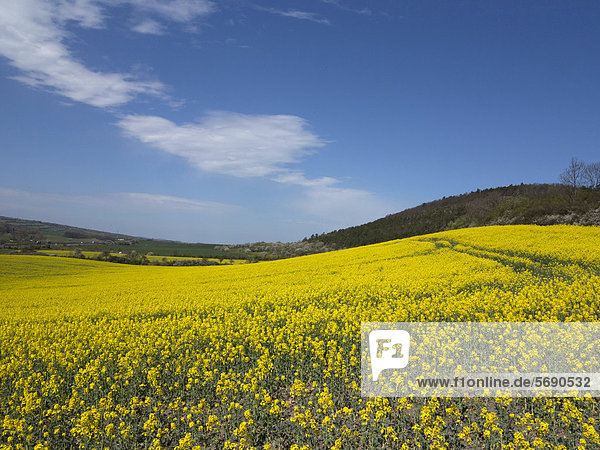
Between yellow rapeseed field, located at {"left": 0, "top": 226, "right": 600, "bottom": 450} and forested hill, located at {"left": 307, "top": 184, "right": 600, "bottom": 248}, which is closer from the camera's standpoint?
yellow rapeseed field, located at {"left": 0, "top": 226, "right": 600, "bottom": 450}

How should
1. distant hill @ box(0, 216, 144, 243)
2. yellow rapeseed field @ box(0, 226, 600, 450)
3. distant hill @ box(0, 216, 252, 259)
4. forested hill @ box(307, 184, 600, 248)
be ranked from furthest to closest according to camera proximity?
distant hill @ box(0, 216, 144, 243) → distant hill @ box(0, 216, 252, 259) → forested hill @ box(307, 184, 600, 248) → yellow rapeseed field @ box(0, 226, 600, 450)

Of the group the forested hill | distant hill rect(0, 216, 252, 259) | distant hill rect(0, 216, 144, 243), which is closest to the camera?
the forested hill

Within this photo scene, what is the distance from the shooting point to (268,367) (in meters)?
7.06

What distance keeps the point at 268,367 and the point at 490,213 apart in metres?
59.8

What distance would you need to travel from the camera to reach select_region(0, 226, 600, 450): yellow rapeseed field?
192 inches

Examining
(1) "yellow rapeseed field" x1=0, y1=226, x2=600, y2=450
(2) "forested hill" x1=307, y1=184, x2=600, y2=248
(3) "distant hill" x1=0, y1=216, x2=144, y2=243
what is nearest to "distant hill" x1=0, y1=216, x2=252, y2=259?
(3) "distant hill" x1=0, y1=216, x2=144, y2=243


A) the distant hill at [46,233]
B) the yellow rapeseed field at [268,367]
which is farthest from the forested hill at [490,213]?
the distant hill at [46,233]

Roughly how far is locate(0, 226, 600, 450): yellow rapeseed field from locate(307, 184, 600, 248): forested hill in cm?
2486

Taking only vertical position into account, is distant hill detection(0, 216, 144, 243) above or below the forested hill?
below

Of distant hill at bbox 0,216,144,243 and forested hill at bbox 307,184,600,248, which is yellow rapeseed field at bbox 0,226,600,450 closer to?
forested hill at bbox 307,184,600,248

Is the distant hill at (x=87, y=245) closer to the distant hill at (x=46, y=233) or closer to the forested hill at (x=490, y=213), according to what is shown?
the distant hill at (x=46, y=233)

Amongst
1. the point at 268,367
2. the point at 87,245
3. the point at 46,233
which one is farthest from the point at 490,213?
the point at 46,233

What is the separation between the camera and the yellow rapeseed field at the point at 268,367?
488 cm

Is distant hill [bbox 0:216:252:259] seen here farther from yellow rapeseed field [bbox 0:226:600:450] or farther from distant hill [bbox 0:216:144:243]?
yellow rapeseed field [bbox 0:226:600:450]
